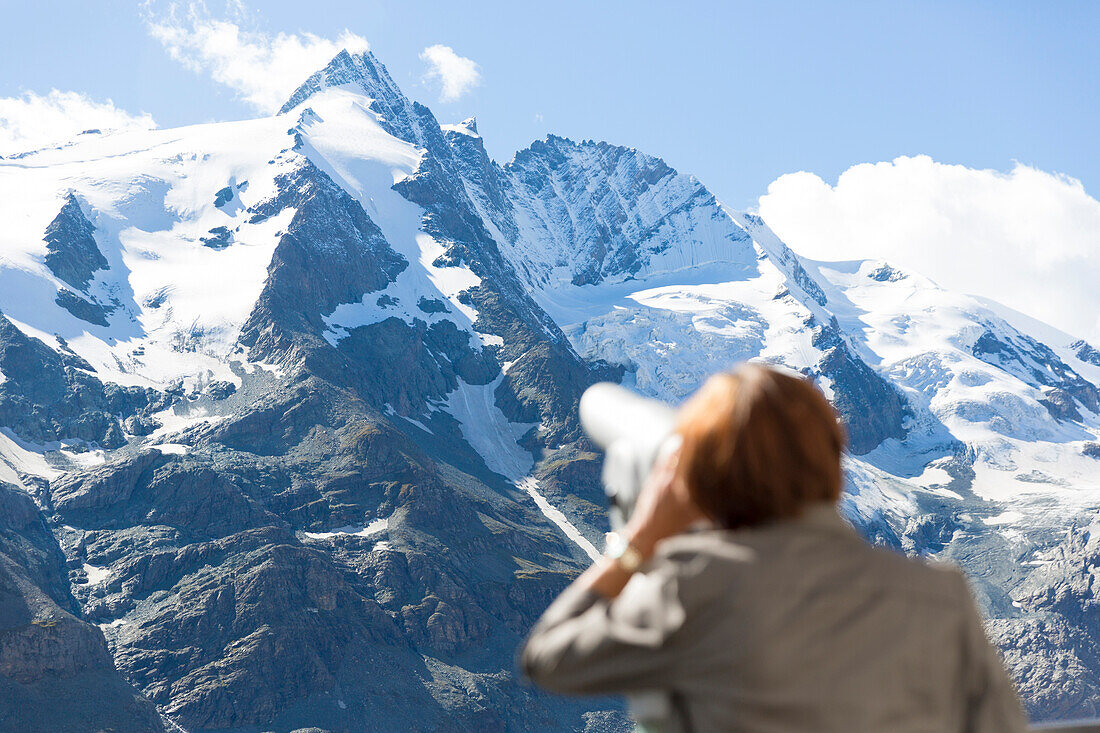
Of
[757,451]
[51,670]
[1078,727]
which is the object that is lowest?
[1078,727]

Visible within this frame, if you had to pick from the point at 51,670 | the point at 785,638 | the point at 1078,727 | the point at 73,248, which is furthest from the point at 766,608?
the point at 73,248

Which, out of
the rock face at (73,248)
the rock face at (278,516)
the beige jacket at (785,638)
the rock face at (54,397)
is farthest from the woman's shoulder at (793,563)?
the rock face at (73,248)

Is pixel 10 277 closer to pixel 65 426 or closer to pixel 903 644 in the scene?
pixel 65 426

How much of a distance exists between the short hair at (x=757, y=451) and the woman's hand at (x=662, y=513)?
0.03 metres

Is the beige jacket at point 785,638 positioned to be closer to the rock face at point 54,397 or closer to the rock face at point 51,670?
the rock face at point 51,670

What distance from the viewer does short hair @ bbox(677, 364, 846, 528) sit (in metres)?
2.29

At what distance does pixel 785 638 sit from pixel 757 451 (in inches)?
15.7

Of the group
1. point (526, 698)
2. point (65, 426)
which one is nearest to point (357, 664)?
point (526, 698)

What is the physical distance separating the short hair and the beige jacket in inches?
2.5

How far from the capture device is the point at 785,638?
218 centimetres

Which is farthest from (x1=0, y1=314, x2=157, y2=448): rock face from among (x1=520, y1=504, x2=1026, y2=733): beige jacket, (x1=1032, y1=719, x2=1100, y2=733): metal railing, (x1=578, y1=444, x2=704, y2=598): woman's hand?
(x1=520, y1=504, x2=1026, y2=733): beige jacket

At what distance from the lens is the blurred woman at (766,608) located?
218 cm

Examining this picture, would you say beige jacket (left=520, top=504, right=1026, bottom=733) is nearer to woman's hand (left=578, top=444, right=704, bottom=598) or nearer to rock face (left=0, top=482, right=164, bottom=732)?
woman's hand (left=578, top=444, right=704, bottom=598)

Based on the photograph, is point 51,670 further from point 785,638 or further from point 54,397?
point 785,638
